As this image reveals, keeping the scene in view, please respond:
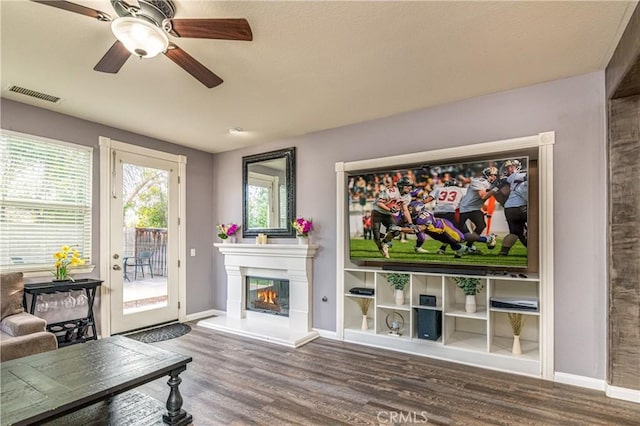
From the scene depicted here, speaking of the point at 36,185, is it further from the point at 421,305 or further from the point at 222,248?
the point at 421,305

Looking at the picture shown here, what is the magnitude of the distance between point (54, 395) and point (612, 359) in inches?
154

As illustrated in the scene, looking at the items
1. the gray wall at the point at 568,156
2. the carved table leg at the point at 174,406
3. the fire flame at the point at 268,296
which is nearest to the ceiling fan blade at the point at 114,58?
the carved table leg at the point at 174,406

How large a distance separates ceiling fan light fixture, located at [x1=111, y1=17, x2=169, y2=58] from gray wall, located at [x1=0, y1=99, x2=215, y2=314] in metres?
2.62

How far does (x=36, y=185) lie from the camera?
3.69m

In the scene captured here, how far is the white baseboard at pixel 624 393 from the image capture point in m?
2.62

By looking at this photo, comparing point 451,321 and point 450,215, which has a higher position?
point 450,215

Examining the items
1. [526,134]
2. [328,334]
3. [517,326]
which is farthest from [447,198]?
[328,334]

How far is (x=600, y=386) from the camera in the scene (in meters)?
2.83

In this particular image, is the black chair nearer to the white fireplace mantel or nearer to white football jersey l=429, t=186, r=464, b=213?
the white fireplace mantel

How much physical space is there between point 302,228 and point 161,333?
237 centimetres

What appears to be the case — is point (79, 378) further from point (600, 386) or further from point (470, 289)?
point (600, 386)

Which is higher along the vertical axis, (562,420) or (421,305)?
(421,305)

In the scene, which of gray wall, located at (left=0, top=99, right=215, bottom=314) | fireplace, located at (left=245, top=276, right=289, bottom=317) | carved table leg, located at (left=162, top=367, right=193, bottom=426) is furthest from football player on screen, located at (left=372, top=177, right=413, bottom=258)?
gray wall, located at (left=0, top=99, right=215, bottom=314)

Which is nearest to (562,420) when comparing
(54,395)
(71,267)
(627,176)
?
(627,176)
